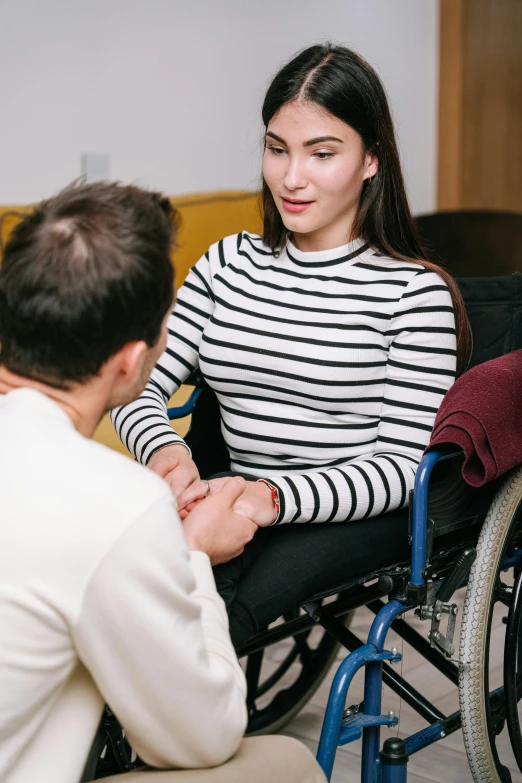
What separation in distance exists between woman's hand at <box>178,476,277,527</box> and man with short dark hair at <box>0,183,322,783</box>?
1.00ft

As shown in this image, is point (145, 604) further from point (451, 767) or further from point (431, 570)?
point (451, 767)

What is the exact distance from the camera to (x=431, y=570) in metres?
1.27

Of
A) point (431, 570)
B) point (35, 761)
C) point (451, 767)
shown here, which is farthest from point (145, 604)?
point (451, 767)

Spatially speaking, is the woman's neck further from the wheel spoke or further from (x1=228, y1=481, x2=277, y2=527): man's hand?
the wheel spoke

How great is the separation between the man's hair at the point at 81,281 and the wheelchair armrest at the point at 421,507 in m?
0.47

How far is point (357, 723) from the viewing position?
1.22 metres

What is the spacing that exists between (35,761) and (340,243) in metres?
0.90

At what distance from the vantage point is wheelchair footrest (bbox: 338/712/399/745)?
1.21 m

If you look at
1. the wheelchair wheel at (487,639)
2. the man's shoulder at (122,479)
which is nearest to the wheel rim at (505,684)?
the wheelchair wheel at (487,639)

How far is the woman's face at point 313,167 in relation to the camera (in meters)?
1.39

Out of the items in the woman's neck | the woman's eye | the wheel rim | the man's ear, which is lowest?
the wheel rim

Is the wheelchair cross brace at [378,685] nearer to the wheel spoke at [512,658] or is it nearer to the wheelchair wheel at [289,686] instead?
the wheel spoke at [512,658]

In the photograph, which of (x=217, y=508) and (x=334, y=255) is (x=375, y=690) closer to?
(x=217, y=508)

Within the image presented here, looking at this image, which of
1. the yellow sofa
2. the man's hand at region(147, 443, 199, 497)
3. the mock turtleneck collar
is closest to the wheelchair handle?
Answer: the man's hand at region(147, 443, 199, 497)
